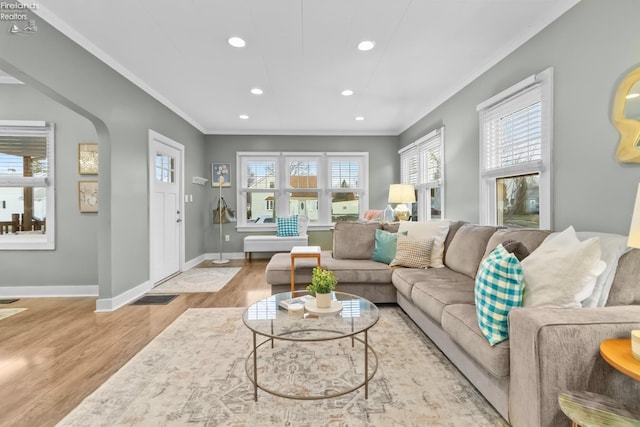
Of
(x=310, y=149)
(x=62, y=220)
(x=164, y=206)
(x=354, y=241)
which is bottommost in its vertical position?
(x=354, y=241)

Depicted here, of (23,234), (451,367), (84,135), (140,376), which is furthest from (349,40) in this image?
(23,234)

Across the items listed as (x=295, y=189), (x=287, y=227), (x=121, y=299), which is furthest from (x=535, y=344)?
(x=295, y=189)

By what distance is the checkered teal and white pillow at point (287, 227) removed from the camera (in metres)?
5.87

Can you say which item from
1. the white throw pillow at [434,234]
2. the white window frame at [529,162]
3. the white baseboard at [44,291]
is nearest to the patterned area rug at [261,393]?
the white throw pillow at [434,234]

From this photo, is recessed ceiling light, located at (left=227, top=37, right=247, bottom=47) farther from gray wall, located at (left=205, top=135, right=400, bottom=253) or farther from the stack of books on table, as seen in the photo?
gray wall, located at (left=205, top=135, right=400, bottom=253)

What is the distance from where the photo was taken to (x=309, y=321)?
6.44ft

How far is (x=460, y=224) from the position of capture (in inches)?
126

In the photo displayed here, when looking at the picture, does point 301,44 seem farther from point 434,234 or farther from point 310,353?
point 310,353

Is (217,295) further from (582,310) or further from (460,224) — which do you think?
(582,310)

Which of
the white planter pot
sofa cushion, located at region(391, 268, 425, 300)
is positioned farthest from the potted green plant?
sofa cushion, located at region(391, 268, 425, 300)

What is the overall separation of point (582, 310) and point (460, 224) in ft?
6.41

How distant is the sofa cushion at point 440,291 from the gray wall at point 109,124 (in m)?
3.11

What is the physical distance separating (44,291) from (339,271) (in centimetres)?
358

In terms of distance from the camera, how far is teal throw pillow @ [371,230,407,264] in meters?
3.33
